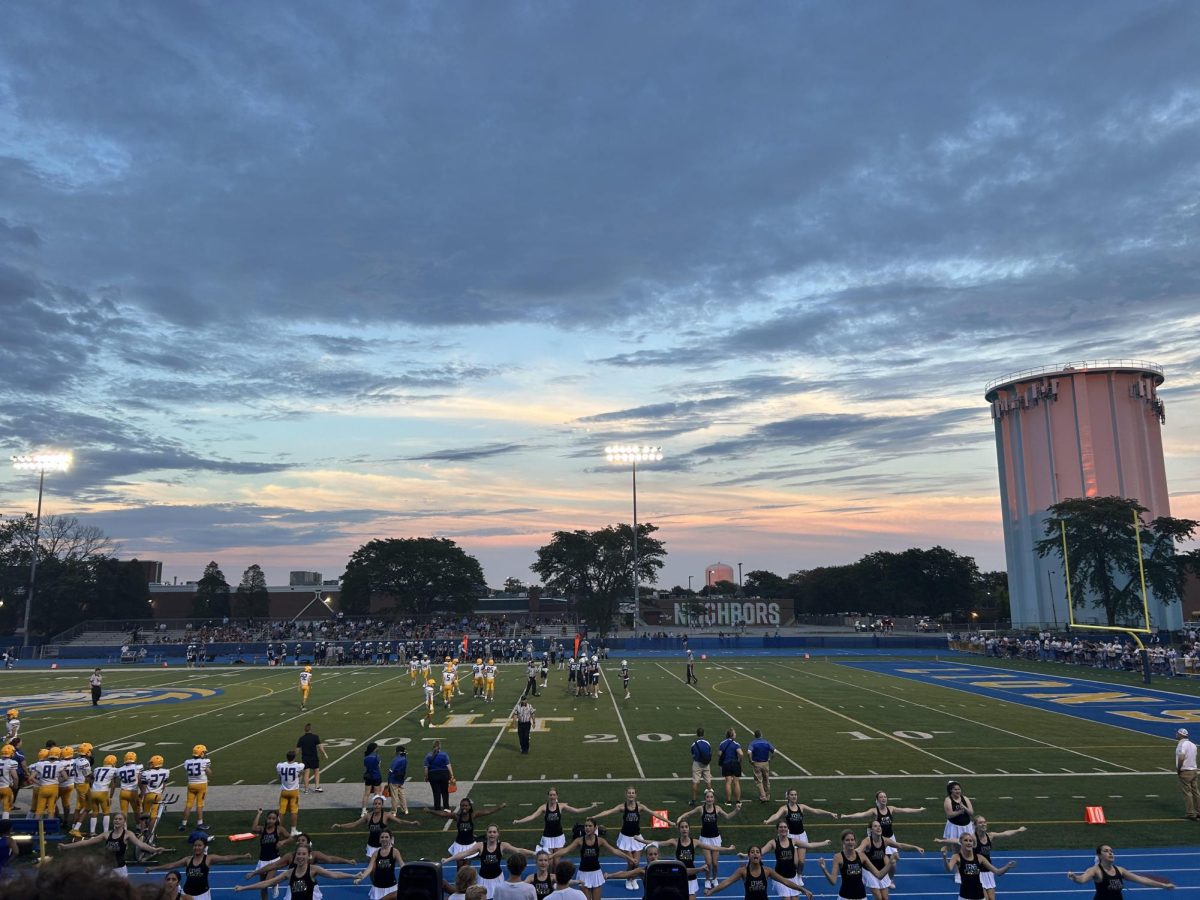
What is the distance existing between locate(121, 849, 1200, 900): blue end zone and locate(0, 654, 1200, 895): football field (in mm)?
167

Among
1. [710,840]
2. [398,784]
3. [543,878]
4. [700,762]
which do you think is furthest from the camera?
[700,762]

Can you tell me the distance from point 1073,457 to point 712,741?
7732cm

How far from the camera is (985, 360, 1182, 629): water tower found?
8469 cm

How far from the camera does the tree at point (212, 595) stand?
10294cm

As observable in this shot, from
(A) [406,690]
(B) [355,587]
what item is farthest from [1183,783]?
(B) [355,587]

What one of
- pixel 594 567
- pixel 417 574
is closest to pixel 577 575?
pixel 594 567

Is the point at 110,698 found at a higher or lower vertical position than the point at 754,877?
lower

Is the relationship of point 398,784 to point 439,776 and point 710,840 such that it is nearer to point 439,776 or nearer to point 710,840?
point 439,776

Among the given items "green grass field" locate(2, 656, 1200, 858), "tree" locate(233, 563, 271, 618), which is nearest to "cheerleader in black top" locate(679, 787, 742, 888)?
"green grass field" locate(2, 656, 1200, 858)

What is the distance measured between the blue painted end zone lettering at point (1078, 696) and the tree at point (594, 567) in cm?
3911

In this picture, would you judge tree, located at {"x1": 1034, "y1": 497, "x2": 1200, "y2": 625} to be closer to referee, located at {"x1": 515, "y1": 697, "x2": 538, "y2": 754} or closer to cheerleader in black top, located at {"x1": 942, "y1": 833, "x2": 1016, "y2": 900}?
referee, located at {"x1": 515, "y1": 697, "x2": 538, "y2": 754}

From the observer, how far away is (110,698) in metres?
36.7

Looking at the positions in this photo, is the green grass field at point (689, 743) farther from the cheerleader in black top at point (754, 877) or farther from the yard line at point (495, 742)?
the cheerleader in black top at point (754, 877)

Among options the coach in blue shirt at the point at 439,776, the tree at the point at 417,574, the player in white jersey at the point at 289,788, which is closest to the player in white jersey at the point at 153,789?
the player in white jersey at the point at 289,788
